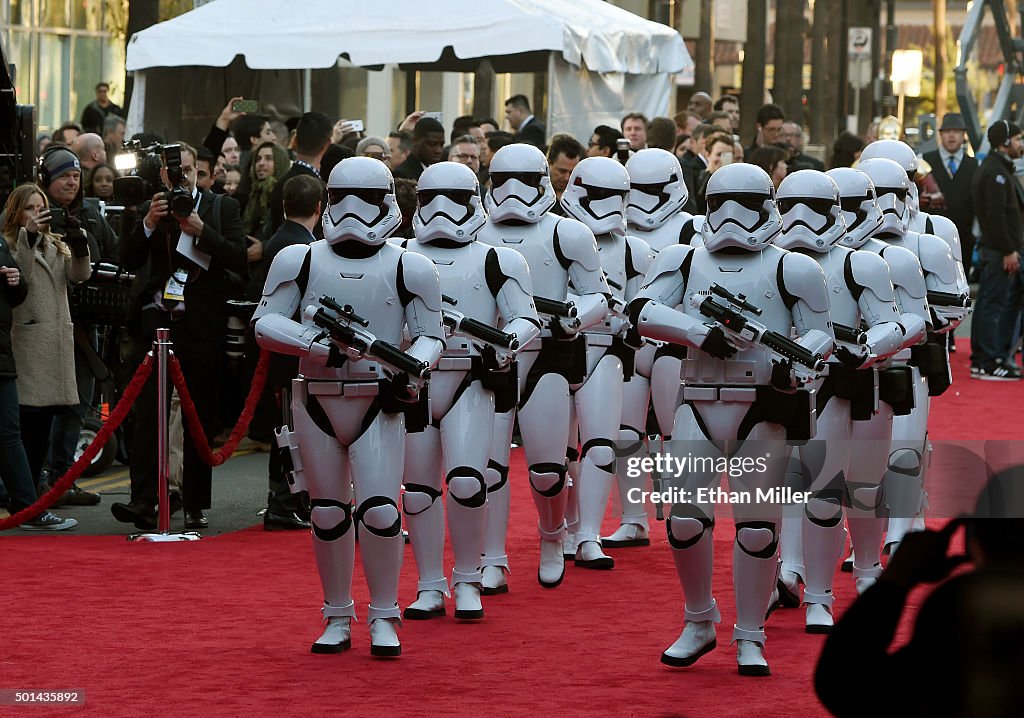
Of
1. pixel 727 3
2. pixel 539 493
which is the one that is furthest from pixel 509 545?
pixel 727 3

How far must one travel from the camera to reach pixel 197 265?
10055 millimetres

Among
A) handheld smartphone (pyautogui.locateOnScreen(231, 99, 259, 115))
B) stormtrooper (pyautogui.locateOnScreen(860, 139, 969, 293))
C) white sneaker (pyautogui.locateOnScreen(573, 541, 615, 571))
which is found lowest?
white sneaker (pyautogui.locateOnScreen(573, 541, 615, 571))

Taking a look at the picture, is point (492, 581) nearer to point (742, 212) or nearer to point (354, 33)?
point (742, 212)

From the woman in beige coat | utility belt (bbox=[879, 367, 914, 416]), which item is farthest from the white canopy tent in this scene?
utility belt (bbox=[879, 367, 914, 416])

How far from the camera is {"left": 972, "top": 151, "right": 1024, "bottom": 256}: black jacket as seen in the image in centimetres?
1770

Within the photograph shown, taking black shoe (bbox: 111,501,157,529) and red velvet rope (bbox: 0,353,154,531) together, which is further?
black shoe (bbox: 111,501,157,529)

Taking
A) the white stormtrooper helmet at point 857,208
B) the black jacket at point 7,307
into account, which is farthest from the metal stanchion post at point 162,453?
the white stormtrooper helmet at point 857,208

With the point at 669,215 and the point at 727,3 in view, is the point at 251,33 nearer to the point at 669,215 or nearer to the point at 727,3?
the point at 669,215

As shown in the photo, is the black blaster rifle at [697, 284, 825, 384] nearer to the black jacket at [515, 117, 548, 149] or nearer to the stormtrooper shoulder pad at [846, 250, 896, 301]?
the stormtrooper shoulder pad at [846, 250, 896, 301]

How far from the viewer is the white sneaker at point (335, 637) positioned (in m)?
7.32

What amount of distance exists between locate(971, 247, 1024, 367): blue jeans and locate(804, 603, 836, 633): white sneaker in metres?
10.3

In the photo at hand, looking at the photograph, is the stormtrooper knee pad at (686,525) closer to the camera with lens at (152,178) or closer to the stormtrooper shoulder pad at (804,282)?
the stormtrooper shoulder pad at (804,282)

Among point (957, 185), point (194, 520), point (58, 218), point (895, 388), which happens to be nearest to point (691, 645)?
point (895, 388)

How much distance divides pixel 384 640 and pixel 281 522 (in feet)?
10.6
